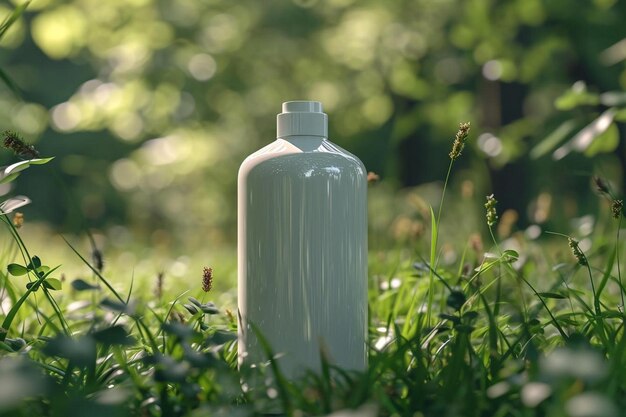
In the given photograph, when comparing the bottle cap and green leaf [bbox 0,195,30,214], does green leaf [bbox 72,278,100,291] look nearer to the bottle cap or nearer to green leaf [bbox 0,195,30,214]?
green leaf [bbox 0,195,30,214]

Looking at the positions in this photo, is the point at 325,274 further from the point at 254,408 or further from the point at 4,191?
the point at 4,191

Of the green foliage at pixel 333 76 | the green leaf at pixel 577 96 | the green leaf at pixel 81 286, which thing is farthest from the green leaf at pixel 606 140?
the green leaf at pixel 81 286

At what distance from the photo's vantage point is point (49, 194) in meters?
16.4

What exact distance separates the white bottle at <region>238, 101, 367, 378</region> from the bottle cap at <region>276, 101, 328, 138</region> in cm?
6

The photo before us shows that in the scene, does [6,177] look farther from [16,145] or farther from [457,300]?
[457,300]

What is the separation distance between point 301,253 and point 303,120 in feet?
1.04

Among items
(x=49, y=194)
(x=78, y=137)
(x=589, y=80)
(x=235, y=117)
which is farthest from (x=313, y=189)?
(x=49, y=194)

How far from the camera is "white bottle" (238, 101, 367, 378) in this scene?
1.44 m

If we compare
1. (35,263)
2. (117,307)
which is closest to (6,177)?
(35,263)

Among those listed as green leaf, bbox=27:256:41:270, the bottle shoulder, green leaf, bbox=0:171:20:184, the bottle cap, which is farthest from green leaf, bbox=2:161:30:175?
the bottle cap

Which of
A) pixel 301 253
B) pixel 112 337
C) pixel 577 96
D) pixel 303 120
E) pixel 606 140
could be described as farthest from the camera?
pixel 606 140

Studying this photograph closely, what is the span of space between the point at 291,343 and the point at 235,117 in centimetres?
939

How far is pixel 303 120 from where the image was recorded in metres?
1.54

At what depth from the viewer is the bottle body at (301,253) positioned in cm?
144
